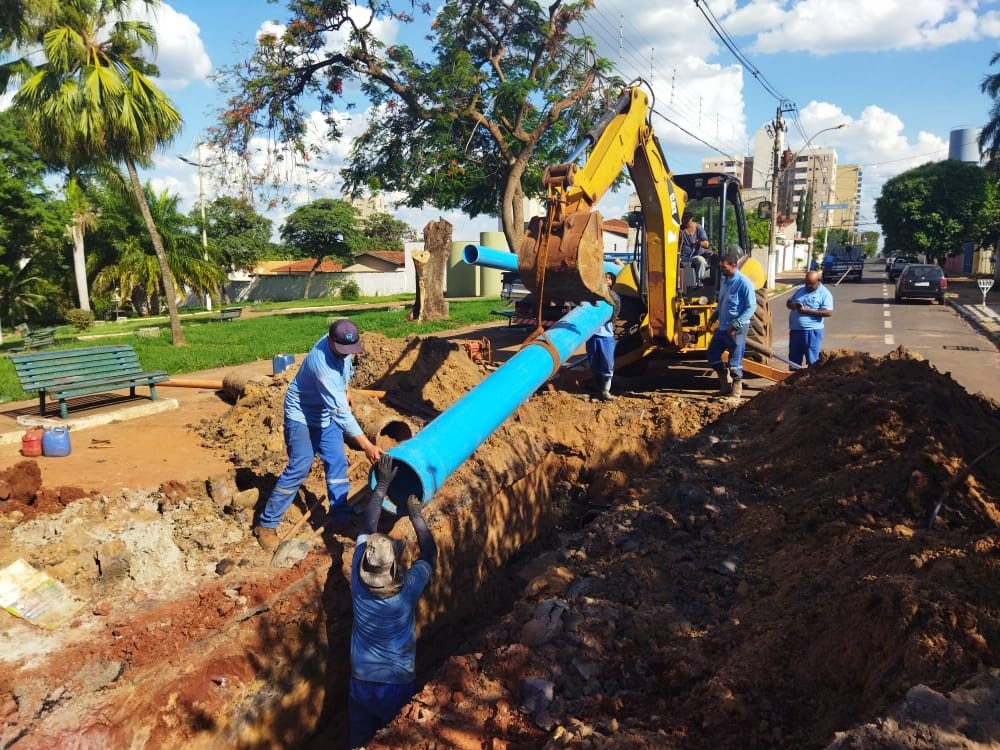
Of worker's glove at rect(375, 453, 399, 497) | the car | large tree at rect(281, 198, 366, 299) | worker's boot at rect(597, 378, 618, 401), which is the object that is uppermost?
large tree at rect(281, 198, 366, 299)

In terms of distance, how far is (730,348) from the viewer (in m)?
8.02

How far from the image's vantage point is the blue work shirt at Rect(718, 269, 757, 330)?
298 inches

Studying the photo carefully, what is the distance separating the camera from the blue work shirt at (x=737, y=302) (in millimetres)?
7574

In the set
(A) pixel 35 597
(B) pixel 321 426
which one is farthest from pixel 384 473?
(A) pixel 35 597

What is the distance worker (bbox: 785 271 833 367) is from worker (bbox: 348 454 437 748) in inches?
246

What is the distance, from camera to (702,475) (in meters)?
5.66

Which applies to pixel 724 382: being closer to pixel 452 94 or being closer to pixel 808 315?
pixel 808 315

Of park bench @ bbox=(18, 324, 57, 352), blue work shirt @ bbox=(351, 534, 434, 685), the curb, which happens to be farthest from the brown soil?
the curb

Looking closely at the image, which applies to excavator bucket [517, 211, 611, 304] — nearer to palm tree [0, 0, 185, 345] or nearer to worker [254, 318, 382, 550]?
worker [254, 318, 382, 550]

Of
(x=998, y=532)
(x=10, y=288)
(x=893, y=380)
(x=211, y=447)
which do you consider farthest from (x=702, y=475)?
(x=10, y=288)

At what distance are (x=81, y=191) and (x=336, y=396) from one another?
27156mm

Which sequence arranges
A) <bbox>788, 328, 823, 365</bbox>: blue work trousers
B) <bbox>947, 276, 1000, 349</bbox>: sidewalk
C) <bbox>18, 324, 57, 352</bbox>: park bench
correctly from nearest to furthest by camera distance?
<bbox>788, 328, 823, 365</bbox>: blue work trousers
<bbox>18, 324, 57, 352</bbox>: park bench
<bbox>947, 276, 1000, 349</bbox>: sidewalk

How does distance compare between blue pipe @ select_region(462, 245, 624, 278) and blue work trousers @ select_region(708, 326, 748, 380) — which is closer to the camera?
blue pipe @ select_region(462, 245, 624, 278)

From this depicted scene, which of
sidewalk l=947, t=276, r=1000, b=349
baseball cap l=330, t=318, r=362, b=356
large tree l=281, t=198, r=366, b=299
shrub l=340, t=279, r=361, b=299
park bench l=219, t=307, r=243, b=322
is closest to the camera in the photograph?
baseball cap l=330, t=318, r=362, b=356
